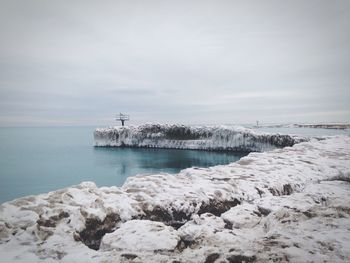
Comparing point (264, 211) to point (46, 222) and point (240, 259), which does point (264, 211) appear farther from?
point (46, 222)

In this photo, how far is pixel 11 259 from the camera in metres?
3.43

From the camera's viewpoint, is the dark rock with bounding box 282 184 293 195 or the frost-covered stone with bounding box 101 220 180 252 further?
the dark rock with bounding box 282 184 293 195

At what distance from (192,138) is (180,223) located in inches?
1729

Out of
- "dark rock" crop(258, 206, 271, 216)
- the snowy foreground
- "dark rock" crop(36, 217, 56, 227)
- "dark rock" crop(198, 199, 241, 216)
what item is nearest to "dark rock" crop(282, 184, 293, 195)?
the snowy foreground

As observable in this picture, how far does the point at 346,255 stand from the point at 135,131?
51.1 metres

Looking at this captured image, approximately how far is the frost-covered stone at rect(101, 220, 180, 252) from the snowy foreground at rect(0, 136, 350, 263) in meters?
0.02

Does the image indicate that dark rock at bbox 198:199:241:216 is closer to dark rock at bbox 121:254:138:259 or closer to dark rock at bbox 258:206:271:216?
dark rock at bbox 258:206:271:216

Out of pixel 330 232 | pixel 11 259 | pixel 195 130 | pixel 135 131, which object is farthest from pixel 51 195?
pixel 135 131

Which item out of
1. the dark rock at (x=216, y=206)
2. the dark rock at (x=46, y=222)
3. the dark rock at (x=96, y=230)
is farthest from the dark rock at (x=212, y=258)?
the dark rock at (x=46, y=222)

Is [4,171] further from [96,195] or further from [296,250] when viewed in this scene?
[296,250]

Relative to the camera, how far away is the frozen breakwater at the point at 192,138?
136 ft

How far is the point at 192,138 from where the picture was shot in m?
49.2

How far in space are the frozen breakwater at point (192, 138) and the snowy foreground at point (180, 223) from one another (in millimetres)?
35685

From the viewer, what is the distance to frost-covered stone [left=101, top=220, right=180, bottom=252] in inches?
147
